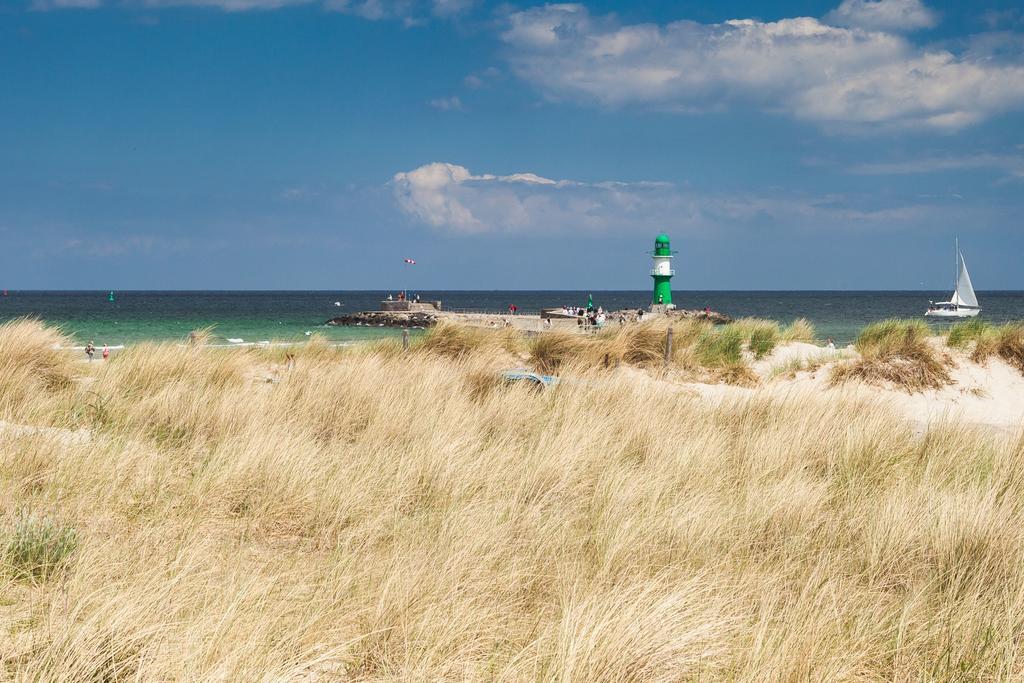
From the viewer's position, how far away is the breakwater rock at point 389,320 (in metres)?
66.6

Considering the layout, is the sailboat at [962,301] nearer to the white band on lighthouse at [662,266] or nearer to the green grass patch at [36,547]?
the white band on lighthouse at [662,266]

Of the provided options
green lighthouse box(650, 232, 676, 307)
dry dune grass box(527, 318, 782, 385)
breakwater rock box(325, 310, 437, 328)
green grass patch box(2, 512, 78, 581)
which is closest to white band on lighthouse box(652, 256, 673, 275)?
green lighthouse box(650, 232, 676, 307)

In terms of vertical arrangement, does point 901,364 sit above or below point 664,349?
below

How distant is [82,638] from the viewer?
266 centimetres

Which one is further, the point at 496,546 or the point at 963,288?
the point at 963,288

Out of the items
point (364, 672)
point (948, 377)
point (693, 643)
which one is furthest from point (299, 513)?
point (948, 377)

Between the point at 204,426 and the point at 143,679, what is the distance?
4.53 m

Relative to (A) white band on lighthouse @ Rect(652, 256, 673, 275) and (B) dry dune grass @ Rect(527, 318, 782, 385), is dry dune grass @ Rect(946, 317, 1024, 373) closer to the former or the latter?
(B) dry dune grass @ Rect(527, 318, 782, 385)

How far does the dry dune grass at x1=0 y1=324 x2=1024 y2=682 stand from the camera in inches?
114

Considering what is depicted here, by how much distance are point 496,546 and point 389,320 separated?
65.5 m

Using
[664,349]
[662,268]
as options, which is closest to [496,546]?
[664,349]

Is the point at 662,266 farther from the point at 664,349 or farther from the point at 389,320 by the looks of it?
the point at 664,349

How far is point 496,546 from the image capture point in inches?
161

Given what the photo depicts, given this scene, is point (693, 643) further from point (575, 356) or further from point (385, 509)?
point (575, 356)
